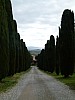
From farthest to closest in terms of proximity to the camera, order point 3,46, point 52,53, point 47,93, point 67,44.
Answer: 1. point 52,53
2. point 67,44
3. point 3,46
4. point 47,93

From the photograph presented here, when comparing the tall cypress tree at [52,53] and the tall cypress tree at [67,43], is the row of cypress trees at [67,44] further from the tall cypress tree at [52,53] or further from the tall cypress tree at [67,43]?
the tall cypress tree at [52,53]

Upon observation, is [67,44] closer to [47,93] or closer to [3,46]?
[3,46]

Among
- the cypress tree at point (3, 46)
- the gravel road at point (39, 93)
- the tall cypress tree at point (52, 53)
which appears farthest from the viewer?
the tall cypress tree at point (52, 53)

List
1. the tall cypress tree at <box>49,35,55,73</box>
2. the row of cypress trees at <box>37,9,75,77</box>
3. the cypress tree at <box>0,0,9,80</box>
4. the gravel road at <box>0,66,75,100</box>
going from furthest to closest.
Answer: the tall cypress tree at <box>49,35,55,73</box> → the row of cypress trees at <box>37,9,75,77</box> → the cypress tree at <box>0,0,9,80</box> → the gravel road at <box>0,66,75,100</box>

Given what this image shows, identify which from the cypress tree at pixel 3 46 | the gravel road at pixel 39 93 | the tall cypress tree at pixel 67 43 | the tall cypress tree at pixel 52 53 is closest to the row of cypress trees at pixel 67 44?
the tall cypress tree at pixel 67 43

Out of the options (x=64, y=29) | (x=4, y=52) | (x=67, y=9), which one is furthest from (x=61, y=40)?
(x=4, y=52)

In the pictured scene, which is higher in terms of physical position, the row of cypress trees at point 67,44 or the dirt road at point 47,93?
the row of cypress trees at point 67,44

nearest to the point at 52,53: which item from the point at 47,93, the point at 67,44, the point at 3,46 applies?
the point at 67,44

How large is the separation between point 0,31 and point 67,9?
20.6 m

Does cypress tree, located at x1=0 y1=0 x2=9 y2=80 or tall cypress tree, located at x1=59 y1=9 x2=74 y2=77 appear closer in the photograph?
cypress tree, located at x1=0 y1=0 x2=9 y2=80

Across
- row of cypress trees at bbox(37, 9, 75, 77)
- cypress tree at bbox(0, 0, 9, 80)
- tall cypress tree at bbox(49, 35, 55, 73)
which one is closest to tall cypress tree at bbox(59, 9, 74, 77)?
row of cypress trees at bbox(37, 9, 75, 77)

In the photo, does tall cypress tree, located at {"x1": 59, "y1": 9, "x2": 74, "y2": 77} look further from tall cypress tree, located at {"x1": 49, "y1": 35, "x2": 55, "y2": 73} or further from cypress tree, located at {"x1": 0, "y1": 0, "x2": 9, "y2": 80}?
tall cypress tree, located at {"x1": 49, "y1": 35, "x2": 55, "y2": 73}

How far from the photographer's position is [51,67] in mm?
73438

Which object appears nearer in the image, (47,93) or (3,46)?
(47,93)
